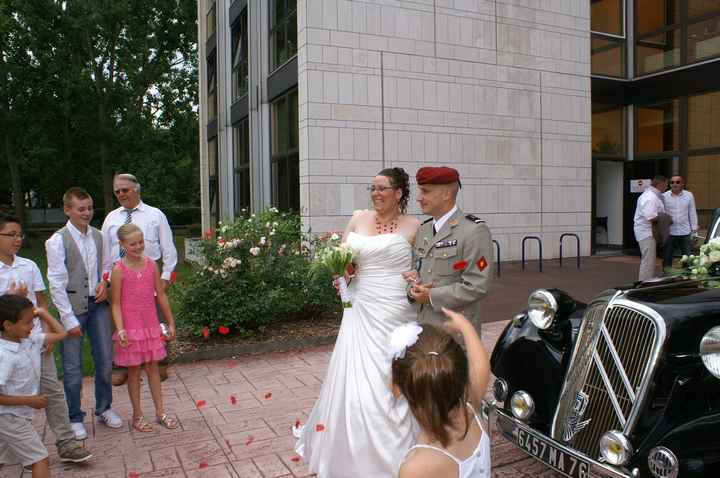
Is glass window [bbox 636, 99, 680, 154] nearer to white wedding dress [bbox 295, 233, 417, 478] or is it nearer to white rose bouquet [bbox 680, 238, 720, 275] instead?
white rose bouquet [bbox 680, 238, 720, 275]

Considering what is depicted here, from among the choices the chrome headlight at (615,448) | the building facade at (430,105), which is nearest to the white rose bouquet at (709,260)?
the chrome headlight at (615,448)

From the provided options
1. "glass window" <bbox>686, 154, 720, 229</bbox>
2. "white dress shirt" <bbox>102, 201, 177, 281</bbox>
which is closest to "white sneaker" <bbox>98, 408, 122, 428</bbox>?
"white dress shirt" <bbox>102, 201, 177, 281</bbox>

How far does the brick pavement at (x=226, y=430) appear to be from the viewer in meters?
3.82

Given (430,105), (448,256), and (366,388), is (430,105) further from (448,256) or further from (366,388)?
(366,388)

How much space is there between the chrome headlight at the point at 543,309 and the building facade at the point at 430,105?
25.6 ft

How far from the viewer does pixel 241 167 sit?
1778 centimetres

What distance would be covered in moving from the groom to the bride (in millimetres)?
340

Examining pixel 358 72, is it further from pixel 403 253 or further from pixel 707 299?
pixel 707 299

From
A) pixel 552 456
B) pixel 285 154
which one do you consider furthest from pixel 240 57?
pixel 552 456

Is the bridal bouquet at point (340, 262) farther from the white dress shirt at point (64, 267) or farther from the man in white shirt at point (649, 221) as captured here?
the man in white shirt at point (649, 221)

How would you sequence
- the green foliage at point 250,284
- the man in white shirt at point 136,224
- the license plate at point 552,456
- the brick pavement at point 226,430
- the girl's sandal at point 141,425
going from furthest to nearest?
the green foliage at point 250,284 < the man in white shirt at point 136,224 < the girl's sandal at point 141,425 < the brick pavement at point 226,430 < the license plate at point 552,456

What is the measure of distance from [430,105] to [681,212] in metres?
5.35

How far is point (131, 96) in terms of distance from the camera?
26844mm

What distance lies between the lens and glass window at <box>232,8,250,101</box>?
16.9 metres
